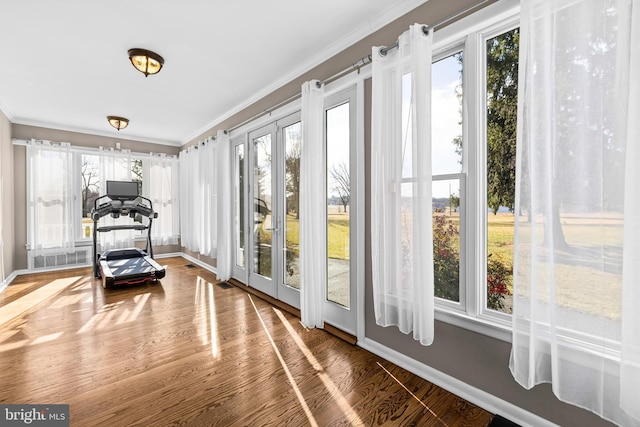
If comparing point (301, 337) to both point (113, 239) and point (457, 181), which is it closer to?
point (457, 181)

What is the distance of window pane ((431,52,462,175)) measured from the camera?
6.33 feet

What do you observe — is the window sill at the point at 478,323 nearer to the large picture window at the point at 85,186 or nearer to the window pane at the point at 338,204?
the window pane at the point at 338,204

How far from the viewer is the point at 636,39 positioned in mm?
1104

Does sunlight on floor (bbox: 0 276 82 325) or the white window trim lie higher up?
the white window trim

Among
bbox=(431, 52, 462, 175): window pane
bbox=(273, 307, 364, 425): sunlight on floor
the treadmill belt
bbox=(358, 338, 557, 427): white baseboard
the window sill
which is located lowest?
bbox=(273, 307, 364, 425): sunlight on floor

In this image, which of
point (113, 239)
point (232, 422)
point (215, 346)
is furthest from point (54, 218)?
point (232, 422)

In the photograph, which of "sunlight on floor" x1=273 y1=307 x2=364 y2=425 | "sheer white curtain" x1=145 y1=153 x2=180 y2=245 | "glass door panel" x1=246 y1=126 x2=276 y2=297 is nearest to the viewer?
"sunlight on floor" x1=273 y1=307 x2=364 y2=425

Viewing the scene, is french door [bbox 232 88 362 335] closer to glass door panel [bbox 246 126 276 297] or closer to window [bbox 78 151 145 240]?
glass door panel [bbox 246 126 276 297]

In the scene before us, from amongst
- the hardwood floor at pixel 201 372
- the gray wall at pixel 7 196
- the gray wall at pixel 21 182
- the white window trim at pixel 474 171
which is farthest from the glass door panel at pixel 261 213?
the gray wall at pixel 21 182

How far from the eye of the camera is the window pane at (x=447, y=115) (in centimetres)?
193

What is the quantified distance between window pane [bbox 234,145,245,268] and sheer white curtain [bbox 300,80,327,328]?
1829 millimetres

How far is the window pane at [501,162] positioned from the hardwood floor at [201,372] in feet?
2.61

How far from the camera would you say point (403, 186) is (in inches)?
77.8

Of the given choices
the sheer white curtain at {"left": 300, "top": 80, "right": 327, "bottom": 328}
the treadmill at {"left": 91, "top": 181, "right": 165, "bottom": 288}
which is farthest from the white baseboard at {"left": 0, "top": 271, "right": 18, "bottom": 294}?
the sheer white curtain at {"left": 300, "top": 80, "right": 327, "bottom": 328}
